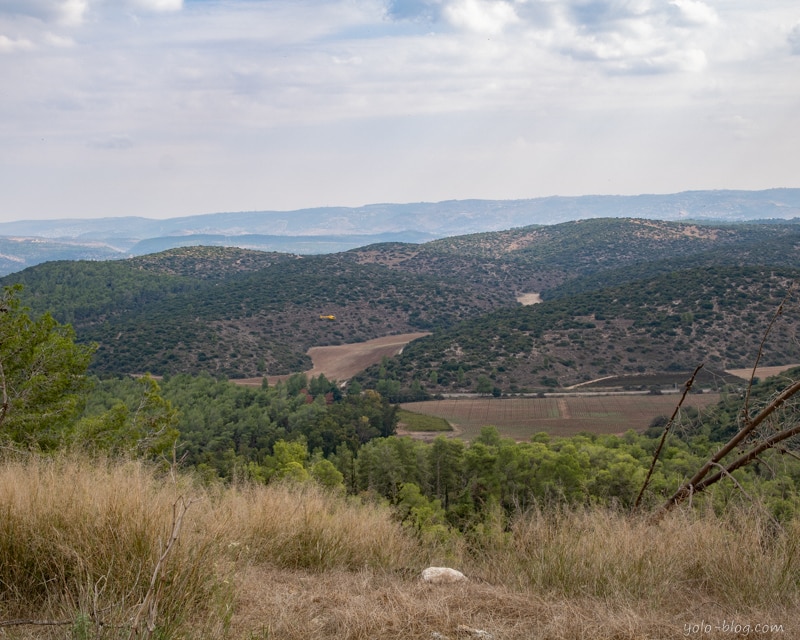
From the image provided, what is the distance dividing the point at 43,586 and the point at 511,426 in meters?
42.2

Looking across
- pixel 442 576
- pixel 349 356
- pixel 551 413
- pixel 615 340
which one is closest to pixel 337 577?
pixel 442 576

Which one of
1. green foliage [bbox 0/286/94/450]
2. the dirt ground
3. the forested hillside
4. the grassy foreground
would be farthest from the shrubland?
the dirt ground

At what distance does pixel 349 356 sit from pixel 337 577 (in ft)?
237

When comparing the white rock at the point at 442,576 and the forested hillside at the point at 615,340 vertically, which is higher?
the white rock at the point at 442,576

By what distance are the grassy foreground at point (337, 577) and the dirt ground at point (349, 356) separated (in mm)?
60397

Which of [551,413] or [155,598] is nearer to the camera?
[155,598]

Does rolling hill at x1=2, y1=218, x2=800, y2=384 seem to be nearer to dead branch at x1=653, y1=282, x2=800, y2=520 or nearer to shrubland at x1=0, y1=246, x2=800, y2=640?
shrubland at x1=0, y1=246, x2=800, y2=640

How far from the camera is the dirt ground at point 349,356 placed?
6794 cm

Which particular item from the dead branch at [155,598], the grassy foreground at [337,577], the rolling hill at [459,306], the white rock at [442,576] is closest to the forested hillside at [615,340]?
the rolling hill at [459,306]

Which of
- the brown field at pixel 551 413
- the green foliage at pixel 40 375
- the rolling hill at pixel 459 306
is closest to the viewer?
the green foliage at pixel 40 375

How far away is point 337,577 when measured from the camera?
15.6 ft

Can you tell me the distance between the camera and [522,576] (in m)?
4.46

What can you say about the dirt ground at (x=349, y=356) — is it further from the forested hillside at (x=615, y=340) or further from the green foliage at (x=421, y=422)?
the green foliage at (x=421, y=422)

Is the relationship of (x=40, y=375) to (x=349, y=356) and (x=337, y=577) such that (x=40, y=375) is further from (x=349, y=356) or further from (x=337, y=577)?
(x=349, y=356)
